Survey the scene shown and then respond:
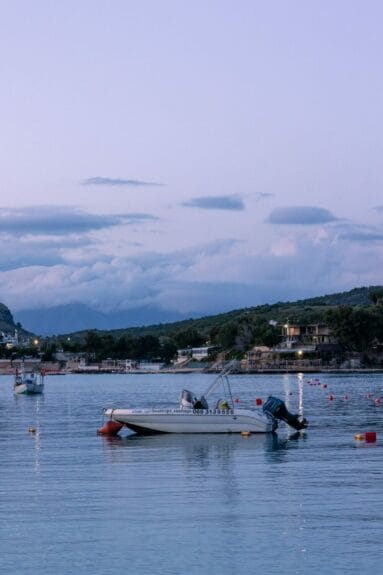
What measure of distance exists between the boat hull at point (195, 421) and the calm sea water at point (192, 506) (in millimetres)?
→ 866

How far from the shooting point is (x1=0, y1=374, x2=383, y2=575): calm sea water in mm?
28375

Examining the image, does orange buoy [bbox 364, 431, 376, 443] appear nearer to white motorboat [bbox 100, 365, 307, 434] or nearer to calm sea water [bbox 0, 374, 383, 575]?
calm sea water [bbox 0, 374, 383, 575]

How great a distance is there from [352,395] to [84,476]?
8898cm

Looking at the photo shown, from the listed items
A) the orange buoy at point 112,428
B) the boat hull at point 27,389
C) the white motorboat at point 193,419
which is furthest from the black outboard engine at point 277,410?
the boat hull at point 27,389

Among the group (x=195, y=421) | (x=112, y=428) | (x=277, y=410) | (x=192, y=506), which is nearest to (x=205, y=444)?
(x=195, y=421)

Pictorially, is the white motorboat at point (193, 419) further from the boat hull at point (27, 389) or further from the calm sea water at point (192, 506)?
the boat hull at point (27, 389)

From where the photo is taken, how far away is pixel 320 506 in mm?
35625

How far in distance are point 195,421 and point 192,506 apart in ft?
86.4

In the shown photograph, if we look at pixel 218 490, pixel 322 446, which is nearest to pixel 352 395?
pixel 322 446

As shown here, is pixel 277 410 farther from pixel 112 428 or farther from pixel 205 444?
pixel 112 428

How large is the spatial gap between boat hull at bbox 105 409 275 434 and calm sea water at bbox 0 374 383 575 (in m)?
0.87

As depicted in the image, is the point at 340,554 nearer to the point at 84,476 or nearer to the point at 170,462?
the point at 84,476

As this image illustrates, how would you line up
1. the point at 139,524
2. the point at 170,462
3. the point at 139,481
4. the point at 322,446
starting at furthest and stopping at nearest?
the point at 322,446
the point at 170,462
the point at 139,481
the point at 139,524

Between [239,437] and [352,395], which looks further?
[352,395]
